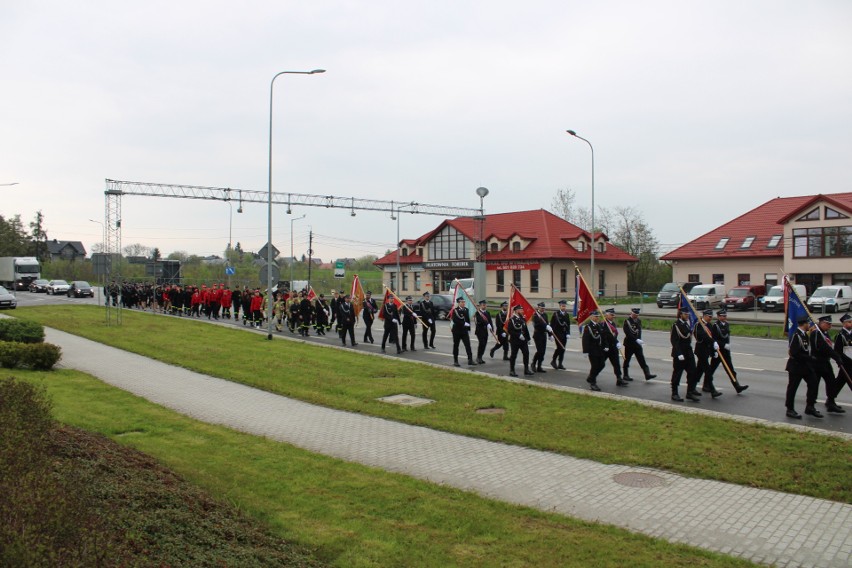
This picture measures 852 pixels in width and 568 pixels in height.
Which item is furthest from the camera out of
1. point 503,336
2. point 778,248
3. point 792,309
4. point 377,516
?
point 778,248

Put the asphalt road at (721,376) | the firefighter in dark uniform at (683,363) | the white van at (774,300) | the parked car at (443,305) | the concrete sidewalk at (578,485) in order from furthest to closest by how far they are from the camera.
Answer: the white van at (774,300) → the parked car at (443,305) → the firefighter in dark uniform at (683,363) → the asphalt road at (721,376) → the concrete sidewalk at (578,485)

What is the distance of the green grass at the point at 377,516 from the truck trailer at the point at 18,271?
217 feet

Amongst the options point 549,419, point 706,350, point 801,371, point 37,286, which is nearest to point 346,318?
point 706,350

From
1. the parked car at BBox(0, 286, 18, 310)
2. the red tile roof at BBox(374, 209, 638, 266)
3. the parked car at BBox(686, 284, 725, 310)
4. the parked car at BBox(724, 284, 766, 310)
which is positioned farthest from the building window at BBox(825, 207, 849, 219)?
the parked car at BBox(0, 286, 18, 310)

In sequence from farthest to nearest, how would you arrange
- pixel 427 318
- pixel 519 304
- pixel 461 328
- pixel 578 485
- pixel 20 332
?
pixel 427 318, pixel 519 304, pixel 461 328, pixel 20 332, pixel 578 485

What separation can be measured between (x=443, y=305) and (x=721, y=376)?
21.1 metres

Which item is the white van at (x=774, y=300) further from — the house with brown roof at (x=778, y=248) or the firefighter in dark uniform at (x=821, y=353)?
the firefighter in dark uniform at (x=821, y=353)

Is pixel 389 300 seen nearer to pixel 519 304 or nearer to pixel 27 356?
pixel 519 304

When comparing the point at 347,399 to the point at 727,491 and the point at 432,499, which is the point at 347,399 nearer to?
the point at 432,499

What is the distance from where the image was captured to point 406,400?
1216 centimetres

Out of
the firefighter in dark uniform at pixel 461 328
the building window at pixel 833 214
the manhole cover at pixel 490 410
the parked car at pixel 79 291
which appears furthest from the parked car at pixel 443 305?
the parked car at pixel 79 291

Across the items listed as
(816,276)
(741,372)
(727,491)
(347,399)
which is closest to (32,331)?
(347,399)

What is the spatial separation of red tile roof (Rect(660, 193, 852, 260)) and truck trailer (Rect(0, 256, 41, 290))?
2274 inches

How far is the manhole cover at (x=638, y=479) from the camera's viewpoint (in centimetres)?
732
